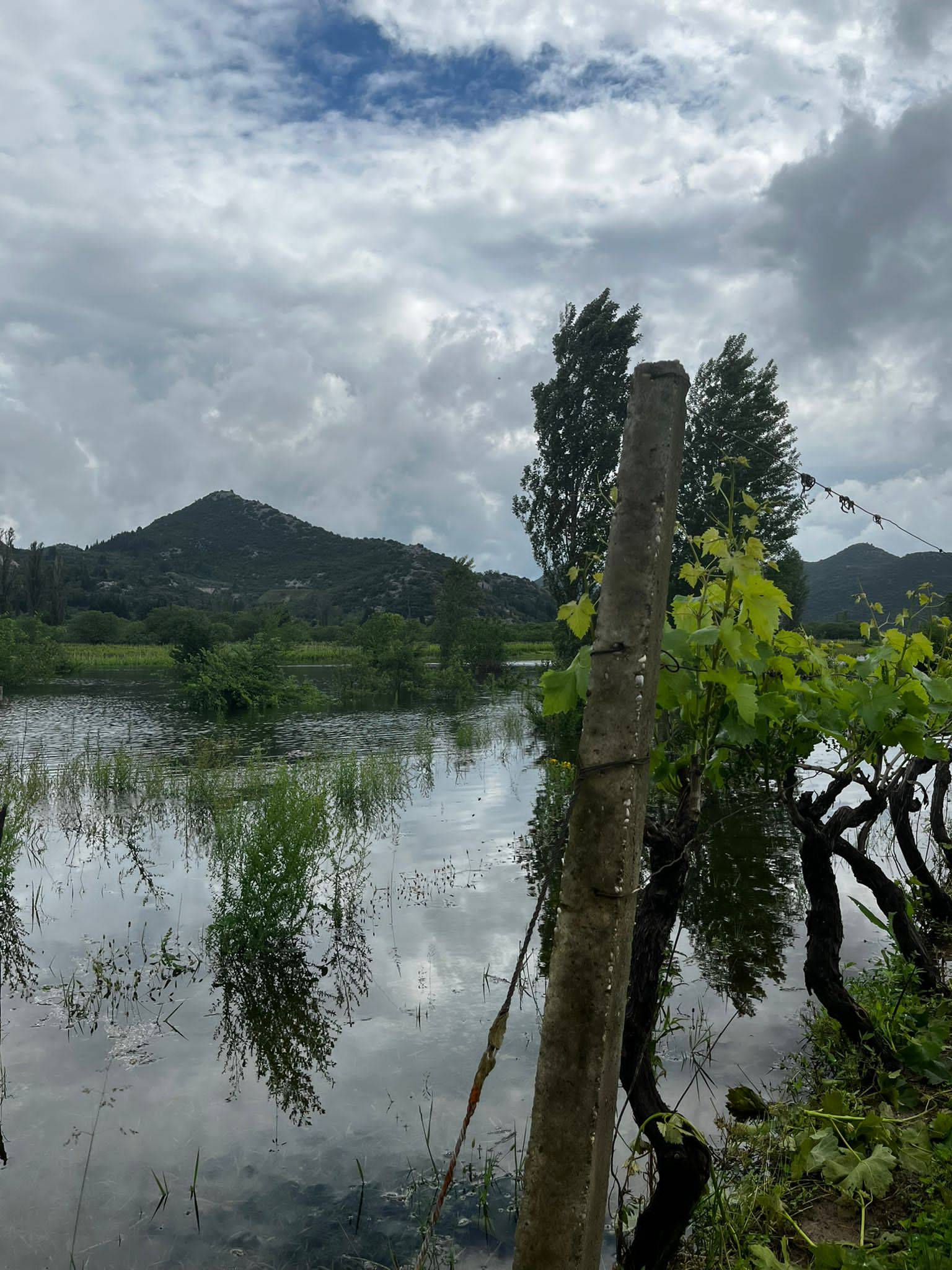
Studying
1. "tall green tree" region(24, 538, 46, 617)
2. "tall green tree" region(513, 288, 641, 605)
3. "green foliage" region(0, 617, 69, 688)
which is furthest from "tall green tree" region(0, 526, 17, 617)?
"tall green tree" region(513, 288, 641, 605)

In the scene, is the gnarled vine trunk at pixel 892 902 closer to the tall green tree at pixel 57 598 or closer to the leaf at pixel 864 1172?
the leaf at pixel 864 1172

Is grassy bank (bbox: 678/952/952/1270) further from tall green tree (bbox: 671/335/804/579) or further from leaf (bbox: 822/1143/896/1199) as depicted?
tall green tree (bbox: 671/335/804/579)

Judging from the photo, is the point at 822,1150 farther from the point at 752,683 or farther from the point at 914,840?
the point at 914,840

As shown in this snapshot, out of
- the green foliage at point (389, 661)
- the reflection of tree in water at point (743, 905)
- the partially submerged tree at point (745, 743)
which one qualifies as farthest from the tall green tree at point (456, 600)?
the partially submerged tree at point (745, 743)

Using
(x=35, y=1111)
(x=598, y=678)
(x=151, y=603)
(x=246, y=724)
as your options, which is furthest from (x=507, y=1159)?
(x=151, y=603)

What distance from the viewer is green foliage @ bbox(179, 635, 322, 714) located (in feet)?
93.0

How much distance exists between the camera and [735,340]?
3186 centimetres

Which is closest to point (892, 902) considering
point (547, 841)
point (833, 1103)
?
A: point (833, 1103)

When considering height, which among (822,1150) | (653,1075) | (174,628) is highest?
(174,628)

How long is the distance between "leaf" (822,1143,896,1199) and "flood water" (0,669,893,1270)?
111 cm

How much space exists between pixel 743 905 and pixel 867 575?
412 ft

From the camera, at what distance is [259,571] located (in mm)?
135500

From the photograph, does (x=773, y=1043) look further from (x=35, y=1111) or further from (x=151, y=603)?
(x=151, y=603)

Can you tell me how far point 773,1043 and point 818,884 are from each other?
60.9 inches
